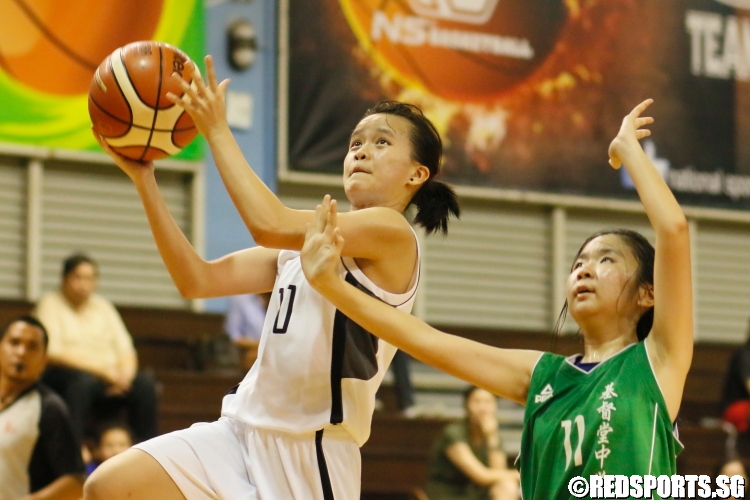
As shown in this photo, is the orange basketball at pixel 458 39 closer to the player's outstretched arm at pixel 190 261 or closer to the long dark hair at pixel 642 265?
the player's outstretched arm at pixel 190 261

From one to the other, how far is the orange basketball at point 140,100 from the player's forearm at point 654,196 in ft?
4.39

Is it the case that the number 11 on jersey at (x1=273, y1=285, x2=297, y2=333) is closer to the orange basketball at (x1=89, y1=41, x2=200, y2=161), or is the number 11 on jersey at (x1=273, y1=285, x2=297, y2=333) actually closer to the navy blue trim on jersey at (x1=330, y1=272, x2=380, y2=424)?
the navy blue trim on jersey at (x1=330, y1=272, x2=380, y2=424)

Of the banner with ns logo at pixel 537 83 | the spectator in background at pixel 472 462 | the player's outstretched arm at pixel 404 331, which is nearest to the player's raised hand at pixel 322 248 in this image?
the player's outstretched arm at pixel 404 331

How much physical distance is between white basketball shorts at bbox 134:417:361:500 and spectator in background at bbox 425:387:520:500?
12.9ft

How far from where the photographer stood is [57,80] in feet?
29.2

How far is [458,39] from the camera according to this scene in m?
10.5

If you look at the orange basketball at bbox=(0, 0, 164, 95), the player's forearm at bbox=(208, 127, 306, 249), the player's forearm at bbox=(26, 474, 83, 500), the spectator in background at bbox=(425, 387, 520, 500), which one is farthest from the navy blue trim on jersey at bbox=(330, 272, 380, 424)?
the orange basketball at bbox=(0, 0, 164, 95)

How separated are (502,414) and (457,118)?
9.28 feet

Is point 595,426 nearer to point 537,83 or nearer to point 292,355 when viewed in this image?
point 292,355

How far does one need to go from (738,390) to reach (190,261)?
678 cm

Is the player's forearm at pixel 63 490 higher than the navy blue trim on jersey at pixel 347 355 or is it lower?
lower

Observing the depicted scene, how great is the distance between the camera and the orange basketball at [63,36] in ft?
28.7

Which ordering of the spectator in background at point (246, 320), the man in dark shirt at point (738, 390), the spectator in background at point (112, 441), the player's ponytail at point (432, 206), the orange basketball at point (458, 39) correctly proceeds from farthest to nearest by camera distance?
1. the orange basketball at point (458, 39)
2. the man in dark shirt at point (738, 390)
3. the spectator in background at point (246, 320)
4. the spectator in background at point (112, 441)
5. the player's ponytail at point (432, 206)

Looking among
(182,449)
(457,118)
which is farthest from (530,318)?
(182,449)
